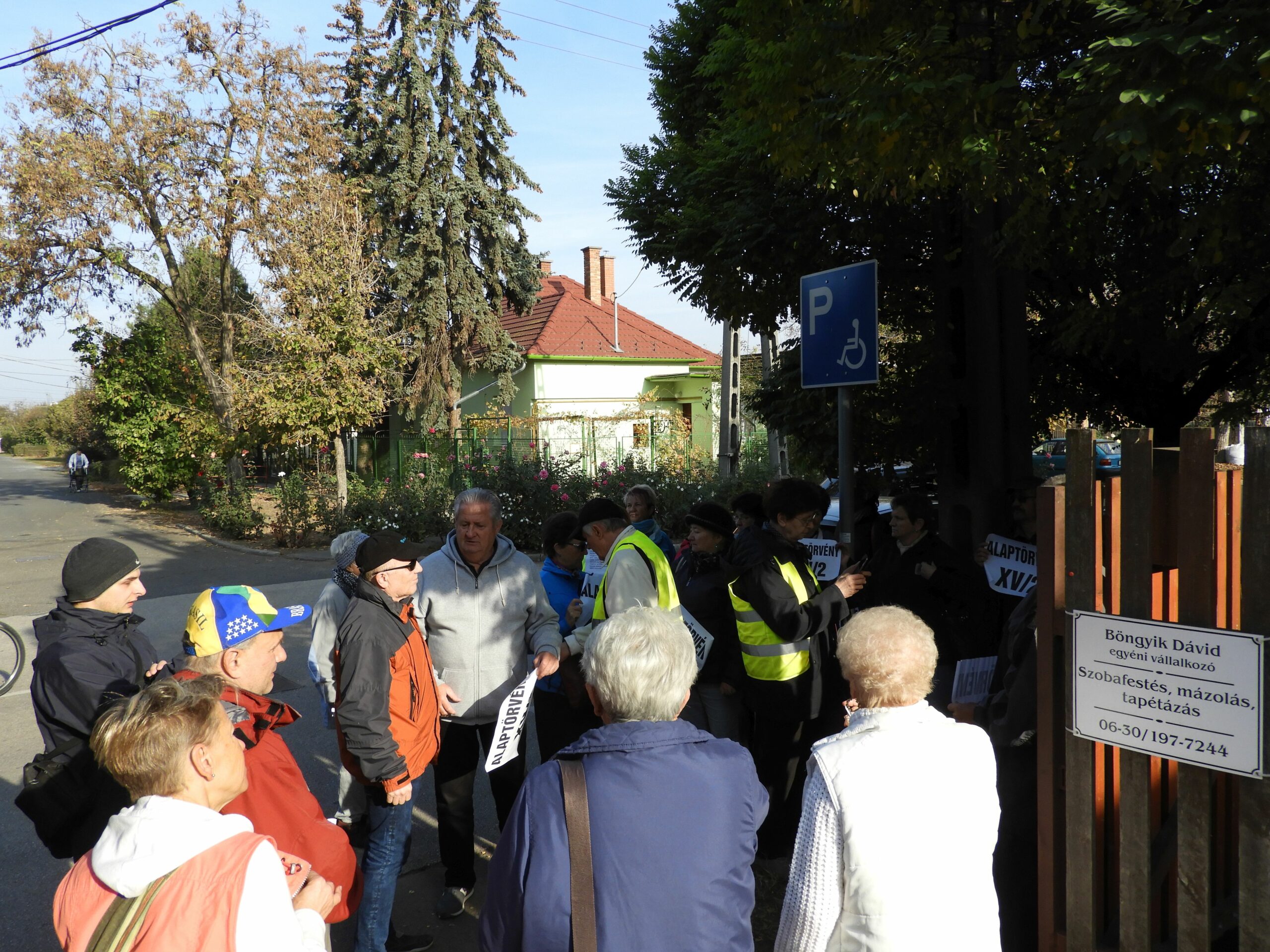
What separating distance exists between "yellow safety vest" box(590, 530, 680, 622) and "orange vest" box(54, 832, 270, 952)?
2311mm

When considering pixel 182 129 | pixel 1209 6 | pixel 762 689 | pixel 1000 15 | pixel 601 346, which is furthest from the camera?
pixel 601 346

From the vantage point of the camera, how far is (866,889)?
209 cm

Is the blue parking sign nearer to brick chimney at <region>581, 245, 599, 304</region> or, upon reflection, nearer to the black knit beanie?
the black knit beanie

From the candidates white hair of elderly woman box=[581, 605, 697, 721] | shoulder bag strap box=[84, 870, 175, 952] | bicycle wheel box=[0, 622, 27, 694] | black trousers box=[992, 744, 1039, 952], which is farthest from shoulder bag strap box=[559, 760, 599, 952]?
bicycle wheel box=[0, 622, 27, 694]

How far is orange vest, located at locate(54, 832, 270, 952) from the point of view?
1694mm

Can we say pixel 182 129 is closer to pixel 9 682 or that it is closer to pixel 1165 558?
pixel 9 682

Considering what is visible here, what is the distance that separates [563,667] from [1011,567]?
247cm

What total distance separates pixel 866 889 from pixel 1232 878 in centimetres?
170

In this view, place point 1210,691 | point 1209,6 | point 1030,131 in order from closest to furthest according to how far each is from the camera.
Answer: point 1210,691, point 1209,6, point 1030,131

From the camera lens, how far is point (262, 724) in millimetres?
2566

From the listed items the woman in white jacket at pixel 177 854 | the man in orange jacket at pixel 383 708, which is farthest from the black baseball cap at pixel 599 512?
the woman in white jacket at pixel 177 854

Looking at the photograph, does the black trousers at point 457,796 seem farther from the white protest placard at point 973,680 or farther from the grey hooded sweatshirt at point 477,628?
the white protest placard at point 973,680

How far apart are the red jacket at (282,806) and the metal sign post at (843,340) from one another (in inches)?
103

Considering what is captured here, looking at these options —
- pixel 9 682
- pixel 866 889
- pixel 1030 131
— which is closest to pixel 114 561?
pixel 866 889
